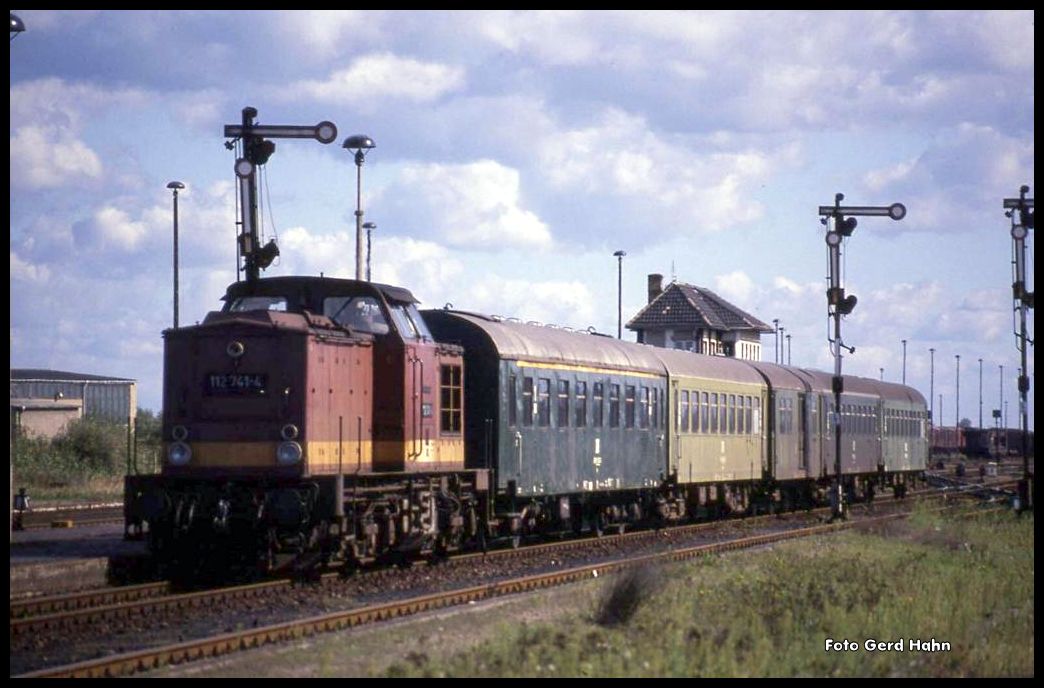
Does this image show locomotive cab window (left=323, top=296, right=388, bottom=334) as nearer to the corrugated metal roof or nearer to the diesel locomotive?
the diesel locomotive

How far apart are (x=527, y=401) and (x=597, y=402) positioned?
331cm

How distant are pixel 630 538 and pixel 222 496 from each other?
11.1 metres

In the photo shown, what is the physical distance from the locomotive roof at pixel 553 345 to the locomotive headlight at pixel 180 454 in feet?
18.4

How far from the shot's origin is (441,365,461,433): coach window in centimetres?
2067

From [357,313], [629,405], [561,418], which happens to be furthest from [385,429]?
[629,405]

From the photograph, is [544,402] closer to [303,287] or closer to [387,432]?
[387,432]

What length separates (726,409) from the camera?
108 ft

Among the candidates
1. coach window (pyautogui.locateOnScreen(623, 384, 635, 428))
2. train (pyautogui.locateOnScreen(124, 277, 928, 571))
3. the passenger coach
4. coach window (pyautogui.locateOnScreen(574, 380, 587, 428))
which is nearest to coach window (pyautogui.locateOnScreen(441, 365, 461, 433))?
train (pyautogui.locateOnScreen(124, 277, 928, 571))

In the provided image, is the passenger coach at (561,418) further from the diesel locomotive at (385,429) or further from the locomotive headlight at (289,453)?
the locomotive headlight at (289,453)

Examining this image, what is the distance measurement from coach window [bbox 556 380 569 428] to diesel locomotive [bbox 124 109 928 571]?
0.04 metres

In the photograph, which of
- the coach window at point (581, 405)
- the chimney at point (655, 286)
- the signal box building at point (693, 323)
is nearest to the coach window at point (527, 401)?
the coach window at point (581, 405)

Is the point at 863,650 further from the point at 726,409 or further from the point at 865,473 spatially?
the point at 865,473

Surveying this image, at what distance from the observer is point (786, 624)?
1478cm
